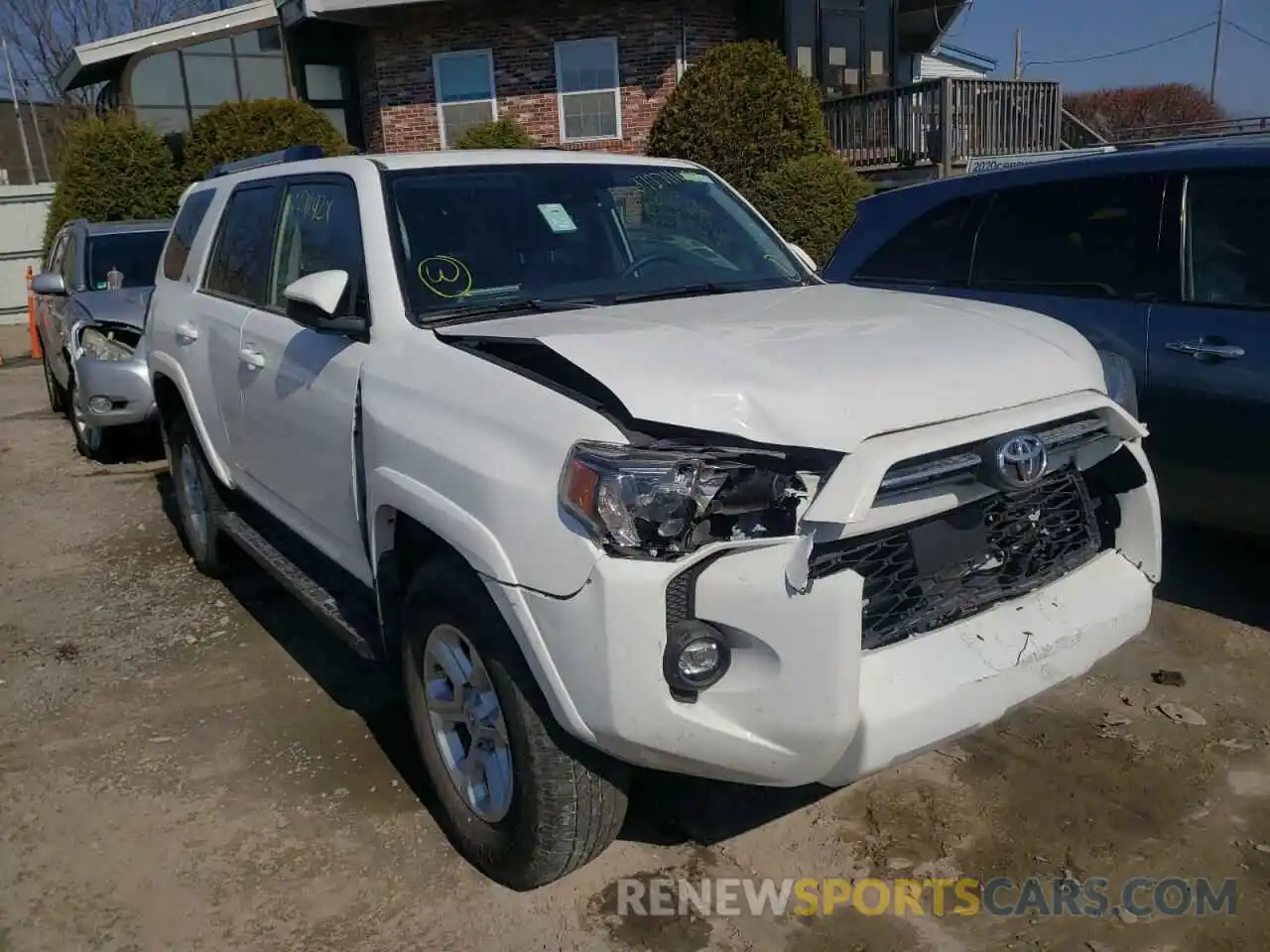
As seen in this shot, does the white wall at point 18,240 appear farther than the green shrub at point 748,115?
Yes

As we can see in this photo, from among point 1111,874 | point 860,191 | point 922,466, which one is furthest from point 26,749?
point 860,191

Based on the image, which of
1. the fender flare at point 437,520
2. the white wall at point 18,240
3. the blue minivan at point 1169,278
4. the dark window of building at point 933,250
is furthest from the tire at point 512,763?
the white wall at point 18,240

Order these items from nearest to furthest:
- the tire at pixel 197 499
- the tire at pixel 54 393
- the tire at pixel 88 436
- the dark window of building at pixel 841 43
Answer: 1. the tire at pixel 197 499
2. the tire at pixel 88 436
3. the tire at pixel 54 393
4. the dark window of building at pixel 841 43

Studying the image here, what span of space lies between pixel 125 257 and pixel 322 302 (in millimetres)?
6915

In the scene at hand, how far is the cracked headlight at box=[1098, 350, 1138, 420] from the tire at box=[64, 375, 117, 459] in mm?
7257

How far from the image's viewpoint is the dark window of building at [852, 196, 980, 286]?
17.2ft

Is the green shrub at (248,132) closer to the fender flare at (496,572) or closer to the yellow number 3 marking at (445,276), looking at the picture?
the yellow number 3 marking at (445,276)

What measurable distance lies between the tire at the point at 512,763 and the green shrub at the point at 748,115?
1213cm

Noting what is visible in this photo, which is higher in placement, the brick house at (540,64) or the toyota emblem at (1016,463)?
the brick house at (540,64)

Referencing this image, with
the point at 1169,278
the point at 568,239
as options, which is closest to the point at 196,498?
the point at 568,239

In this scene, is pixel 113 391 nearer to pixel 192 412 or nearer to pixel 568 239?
pixel 192 412

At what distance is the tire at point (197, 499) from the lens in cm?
517

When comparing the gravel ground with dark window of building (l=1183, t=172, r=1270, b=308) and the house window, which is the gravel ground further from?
the house window

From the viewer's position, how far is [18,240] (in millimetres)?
21938
